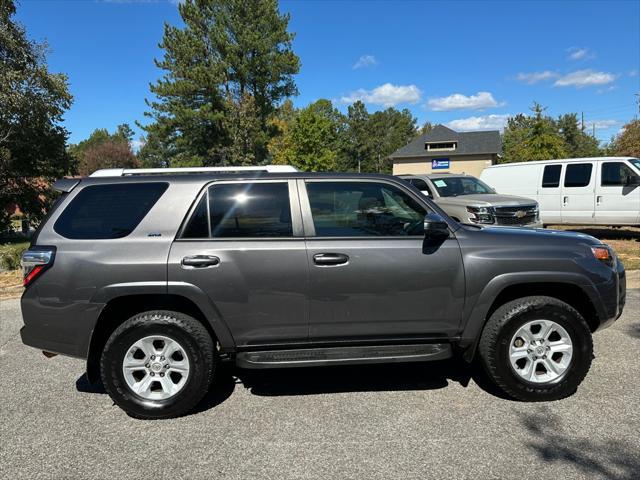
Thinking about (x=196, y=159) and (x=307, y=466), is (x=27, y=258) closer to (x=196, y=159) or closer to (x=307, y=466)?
(x=307, y=466)

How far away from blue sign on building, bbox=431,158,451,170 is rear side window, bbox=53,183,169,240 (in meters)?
49.5

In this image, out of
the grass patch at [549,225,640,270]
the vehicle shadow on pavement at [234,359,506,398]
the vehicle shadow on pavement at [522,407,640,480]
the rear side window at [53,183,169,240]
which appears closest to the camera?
the vehicle shadow on pavement at [522,407,640,480]

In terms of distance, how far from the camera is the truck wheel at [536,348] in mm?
3764

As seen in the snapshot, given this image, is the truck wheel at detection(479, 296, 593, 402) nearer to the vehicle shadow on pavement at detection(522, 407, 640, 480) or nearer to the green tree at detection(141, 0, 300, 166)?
the vehicle shadow on pavement at detection(522, 407, 640, 480)

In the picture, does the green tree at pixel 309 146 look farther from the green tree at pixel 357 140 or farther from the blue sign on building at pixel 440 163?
the green tree at pixel 357 140

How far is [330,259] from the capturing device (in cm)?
364

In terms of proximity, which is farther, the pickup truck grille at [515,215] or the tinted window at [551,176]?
the tinted window at [551,176]

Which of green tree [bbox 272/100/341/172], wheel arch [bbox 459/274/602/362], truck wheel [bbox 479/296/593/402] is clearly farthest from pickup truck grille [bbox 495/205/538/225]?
green tree [bbox 272/100/341/172]

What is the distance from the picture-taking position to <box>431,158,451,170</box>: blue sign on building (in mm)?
50688

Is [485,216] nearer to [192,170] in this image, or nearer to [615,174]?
[615,174]

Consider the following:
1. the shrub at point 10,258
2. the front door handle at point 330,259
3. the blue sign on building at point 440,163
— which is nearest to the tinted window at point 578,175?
the front door handle at point 330,259

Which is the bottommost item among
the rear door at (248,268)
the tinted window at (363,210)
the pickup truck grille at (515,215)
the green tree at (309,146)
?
the pickup truck grille at (515,215)

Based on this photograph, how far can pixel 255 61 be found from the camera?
126 feet

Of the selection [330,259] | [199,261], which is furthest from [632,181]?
[199,261]
